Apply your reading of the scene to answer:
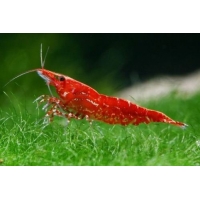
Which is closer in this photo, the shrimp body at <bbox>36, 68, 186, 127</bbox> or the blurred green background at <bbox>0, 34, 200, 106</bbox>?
the shrimp body at <bbox>36, 68, 186, 127</bbox>

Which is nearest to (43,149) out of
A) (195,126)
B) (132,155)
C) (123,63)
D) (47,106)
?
(47,106)

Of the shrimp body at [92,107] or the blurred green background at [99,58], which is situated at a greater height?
the blurred green background at [99,58]

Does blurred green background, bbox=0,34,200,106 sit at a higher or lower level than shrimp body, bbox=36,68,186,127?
higher

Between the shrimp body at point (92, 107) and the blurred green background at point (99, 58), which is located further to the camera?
the blurred green background at point (99, 58)

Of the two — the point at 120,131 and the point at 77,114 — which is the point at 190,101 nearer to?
the point at 120,131
